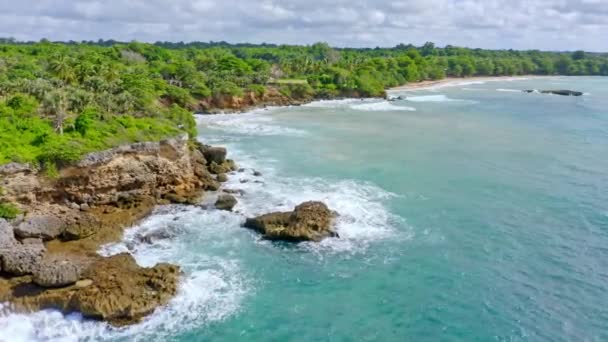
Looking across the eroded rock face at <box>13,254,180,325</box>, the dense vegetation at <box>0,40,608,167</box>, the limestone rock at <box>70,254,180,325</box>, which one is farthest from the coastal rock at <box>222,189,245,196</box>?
the eroded rock face at <box>13,254,180,325</box>

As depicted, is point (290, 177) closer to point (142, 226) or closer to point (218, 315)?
point (142, 226)

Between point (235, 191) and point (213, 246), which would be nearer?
point (213, 246)

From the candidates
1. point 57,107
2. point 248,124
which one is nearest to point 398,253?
point 57,107

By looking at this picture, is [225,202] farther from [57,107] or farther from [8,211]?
[57,107]

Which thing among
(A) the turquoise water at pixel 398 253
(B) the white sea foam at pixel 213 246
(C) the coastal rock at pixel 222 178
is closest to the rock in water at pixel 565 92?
(A) the turquoise water at pixel 398 253

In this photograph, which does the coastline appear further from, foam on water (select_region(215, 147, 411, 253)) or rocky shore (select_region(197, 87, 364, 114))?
foam on water (select_region(215, 147, 411, 253))

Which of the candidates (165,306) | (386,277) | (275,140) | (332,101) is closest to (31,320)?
(165,306)

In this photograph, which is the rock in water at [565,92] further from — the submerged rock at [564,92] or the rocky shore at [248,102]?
the rocky shore at [248,102]
